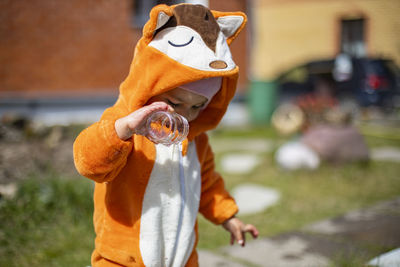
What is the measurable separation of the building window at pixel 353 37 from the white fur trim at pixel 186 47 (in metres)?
10.6

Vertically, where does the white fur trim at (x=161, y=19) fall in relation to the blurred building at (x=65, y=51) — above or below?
above

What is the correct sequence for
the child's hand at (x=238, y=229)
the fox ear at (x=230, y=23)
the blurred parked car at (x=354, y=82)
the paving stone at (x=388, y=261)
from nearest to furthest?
the fox ear at (x=230, y=23) → the child's hand at (x=238, y=229) → the paving stone at (x=388, y=261) → the blurred parked car at (x=354, y=82)

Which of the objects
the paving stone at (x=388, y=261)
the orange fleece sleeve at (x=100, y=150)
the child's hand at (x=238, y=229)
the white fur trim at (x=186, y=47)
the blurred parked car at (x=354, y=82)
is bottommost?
the blurred parked car at (x=354, y=82)

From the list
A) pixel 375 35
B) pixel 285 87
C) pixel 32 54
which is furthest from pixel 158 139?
pixel 285 87

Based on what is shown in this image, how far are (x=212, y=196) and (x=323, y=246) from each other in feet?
3.86

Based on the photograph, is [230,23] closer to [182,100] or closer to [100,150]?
[182,100]

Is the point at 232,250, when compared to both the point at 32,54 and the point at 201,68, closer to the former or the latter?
the point at 201,68

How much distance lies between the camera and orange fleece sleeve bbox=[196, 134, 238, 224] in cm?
174

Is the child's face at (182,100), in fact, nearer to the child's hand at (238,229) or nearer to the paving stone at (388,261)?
the child's hand at (238,229)

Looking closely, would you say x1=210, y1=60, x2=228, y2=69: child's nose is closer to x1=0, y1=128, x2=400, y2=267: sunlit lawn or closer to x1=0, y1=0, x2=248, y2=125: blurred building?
x1=0, y1=128, x2=400, y2=267: sunlit lawn

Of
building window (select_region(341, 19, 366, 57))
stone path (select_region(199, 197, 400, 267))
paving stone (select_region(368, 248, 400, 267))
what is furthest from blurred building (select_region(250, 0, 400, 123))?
paving stone (select_region(368, 248, 400, 267))

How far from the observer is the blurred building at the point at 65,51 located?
482 cm

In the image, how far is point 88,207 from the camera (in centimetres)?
284

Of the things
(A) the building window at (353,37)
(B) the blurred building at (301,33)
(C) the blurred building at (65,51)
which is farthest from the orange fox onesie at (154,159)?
(A) the building window at (353,37)
